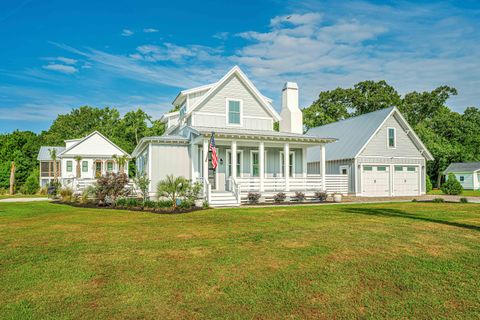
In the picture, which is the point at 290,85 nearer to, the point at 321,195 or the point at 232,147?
the point at 321,195

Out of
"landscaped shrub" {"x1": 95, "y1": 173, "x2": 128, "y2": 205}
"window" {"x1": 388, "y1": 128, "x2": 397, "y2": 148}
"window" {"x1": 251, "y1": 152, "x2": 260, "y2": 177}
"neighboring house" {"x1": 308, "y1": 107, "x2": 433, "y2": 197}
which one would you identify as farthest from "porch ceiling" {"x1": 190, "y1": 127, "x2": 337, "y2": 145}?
"window" {"x1": 388, "y1": 128, "x2": 397, "y2": 148}

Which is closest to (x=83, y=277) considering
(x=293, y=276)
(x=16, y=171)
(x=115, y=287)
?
(x=115, y=287)

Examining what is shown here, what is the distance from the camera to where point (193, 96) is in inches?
911

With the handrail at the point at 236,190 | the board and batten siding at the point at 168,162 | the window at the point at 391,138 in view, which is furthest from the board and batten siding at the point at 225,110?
the window at the point at 391,138

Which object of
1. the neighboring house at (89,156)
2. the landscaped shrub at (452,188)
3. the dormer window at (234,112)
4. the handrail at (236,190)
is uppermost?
the dormer window at (234,112)

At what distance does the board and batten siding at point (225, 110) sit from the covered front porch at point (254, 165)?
194cm

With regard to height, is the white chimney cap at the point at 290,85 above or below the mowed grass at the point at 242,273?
above

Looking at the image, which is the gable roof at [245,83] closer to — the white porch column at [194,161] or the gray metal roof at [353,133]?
the white porch column at [194,161]

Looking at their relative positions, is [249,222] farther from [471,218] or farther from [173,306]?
[471,218]

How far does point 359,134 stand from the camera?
96.2 ft

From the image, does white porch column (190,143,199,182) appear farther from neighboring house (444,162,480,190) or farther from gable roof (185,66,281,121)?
neighboring house (444,162,480,190)

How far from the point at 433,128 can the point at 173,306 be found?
187 feet

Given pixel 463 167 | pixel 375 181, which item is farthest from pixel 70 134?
pixel 463 167

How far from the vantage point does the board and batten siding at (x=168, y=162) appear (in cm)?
2016
